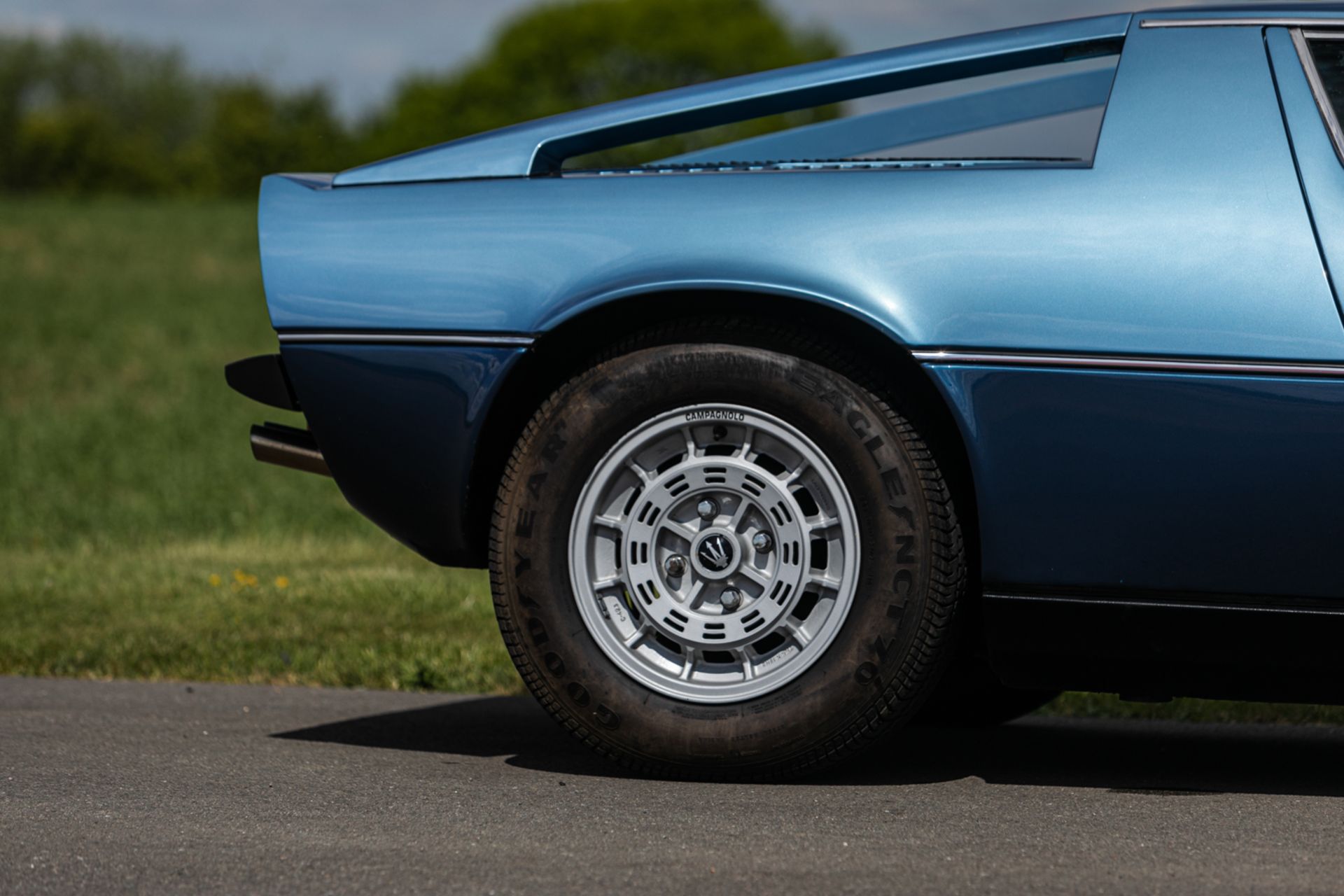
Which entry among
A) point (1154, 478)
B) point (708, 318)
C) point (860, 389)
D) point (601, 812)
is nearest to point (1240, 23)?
point (1154, 478)

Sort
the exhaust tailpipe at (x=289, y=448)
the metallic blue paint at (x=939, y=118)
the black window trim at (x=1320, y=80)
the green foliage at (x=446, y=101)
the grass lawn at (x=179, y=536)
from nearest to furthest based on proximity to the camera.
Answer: the black window trim at (x=1320, y=80)
the exhaust tailpipe at (x=289, y=448)
the metallic blue paint at (x=939, y=118)
the grass lawn at (x=179, y=536)
the green foliage at (x=446, y=101)

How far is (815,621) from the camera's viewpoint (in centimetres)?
342

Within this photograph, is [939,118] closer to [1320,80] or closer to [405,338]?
[1320,80]

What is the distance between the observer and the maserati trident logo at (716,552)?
11.2ft

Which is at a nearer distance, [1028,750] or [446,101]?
[1028,750]

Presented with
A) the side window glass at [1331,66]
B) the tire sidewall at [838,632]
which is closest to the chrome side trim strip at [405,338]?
the tire sidewall at [838,632]

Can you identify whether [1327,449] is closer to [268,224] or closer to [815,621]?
[815,621]

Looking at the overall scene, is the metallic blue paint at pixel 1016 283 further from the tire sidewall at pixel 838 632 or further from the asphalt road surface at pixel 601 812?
the asphalt road surface at pixel 601 812

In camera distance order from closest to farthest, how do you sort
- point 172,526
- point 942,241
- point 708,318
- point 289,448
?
point 942,241, point 708,318, point 289,448, point 172,526

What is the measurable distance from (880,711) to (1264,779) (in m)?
0.98

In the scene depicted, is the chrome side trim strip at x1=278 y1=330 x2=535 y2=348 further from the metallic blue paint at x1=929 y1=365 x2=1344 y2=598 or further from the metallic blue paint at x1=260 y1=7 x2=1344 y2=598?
the metallic blue paint at x1=929 y1=365 x2=1344 y2=598

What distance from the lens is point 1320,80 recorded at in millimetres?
3361

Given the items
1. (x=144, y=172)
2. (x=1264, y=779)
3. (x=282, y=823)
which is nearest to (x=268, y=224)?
(x=282, y=823)

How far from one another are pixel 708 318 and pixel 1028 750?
4.58ft
